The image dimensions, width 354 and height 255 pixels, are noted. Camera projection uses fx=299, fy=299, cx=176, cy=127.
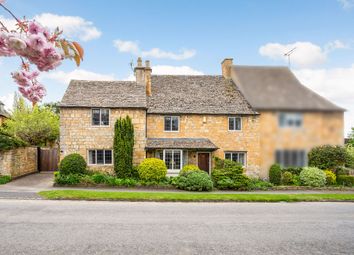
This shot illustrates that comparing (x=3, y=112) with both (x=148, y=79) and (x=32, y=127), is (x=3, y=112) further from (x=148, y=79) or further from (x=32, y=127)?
(x=148, y=79)

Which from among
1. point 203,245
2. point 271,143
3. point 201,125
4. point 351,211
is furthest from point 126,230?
point 201,125

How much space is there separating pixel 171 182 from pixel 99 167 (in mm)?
6451

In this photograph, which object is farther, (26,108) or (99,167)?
(26,108)

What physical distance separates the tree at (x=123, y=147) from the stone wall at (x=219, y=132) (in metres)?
2.72

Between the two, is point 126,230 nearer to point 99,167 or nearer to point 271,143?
point 271,143

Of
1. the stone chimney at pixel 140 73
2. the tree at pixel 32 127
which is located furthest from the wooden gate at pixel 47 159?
the stone chimney at pixel 140 73

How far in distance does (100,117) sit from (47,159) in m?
9.40

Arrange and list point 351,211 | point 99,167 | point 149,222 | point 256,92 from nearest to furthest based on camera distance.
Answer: point 256,92 → point 149,222 → point 351,211 → point 99,167

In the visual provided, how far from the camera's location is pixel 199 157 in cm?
2488

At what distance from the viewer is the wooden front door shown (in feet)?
81.7

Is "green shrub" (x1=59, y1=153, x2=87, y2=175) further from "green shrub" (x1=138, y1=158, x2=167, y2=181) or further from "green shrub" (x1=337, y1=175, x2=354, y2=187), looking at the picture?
"green shrub" (x1=337, y1=175, x2=354, y2=187)

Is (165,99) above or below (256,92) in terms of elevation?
above

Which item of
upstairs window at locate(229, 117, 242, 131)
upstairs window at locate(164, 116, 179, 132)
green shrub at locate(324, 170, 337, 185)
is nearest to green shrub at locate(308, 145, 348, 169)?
green shrub at locate(324, 170, 337, 185)

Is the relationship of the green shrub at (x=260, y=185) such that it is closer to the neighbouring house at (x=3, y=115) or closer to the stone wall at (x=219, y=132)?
the stone wall at (x=219, y=132)
